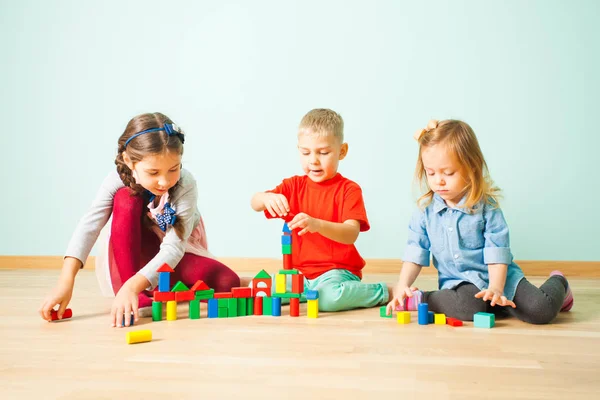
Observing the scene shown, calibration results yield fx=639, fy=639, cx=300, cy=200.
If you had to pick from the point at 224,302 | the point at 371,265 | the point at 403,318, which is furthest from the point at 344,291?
the point at 371,265

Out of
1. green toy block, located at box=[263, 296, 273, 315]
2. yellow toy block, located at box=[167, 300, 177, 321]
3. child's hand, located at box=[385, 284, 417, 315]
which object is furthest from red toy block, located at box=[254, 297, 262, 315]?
child's hand, located at box=[385, 284, 417, 315]

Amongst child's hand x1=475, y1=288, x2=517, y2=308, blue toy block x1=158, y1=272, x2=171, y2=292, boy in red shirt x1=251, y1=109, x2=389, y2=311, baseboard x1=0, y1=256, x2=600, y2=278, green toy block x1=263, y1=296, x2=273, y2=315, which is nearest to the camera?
child's hand x1=475, y1=288, x2=517, y2=308

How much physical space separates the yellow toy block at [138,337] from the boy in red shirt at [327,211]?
0.58 m

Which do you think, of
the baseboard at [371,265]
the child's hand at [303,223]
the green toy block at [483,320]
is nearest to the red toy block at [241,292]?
the child's hand at [303,223]

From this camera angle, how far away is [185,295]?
1.73 metres

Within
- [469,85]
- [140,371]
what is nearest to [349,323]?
[140,371]

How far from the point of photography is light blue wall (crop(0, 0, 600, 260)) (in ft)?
9.14

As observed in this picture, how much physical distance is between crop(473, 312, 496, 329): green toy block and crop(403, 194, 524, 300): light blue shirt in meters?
0.13

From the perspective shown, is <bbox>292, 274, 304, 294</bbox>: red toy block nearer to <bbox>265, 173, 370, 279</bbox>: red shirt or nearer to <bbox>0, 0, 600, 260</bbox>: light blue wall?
<bbox>265, 173, 370, 279</bbox>: red shirt

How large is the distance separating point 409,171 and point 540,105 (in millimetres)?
630

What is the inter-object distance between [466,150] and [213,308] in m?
0.82

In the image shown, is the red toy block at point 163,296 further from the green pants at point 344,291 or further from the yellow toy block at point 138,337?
the green pants at point 344,291

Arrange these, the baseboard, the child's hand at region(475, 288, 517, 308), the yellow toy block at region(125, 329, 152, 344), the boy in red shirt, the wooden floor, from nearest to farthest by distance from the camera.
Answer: the wooden floor, the yellow toy block at region(125, 329, 152, 344), the child's hand at region(475, 288, 517, 308), the boy in red shirt, the baseboard

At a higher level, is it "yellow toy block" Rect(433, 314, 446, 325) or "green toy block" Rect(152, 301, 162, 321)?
"green toy block" Rect(152, 301, 162, 321)
